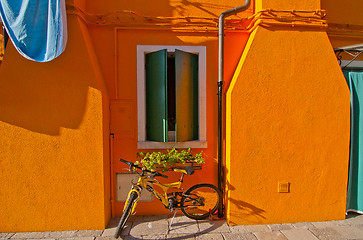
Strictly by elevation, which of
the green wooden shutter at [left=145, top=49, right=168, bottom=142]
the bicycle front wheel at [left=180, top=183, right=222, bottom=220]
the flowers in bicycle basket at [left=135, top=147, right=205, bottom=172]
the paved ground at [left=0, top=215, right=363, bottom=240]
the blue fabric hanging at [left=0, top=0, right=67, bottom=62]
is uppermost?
the blue fabric hanging at [left=0, top=0, right=67, bottom=62]

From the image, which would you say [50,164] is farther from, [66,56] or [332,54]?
[332,54]

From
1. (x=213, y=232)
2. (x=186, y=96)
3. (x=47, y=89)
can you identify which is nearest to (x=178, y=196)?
(x=213, y=232)

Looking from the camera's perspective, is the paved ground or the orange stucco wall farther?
the orange stucco wall

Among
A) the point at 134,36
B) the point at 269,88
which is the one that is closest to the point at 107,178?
the point at 134,36

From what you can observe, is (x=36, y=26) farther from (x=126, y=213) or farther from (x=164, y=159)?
(x=126, y=213)

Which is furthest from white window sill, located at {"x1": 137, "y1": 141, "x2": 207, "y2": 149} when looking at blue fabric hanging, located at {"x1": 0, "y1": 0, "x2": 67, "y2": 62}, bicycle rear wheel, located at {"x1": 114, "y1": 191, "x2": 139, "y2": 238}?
blue fabric hanging, located at {"x1": 0, "y1": 0, "x2": 67, "y2": 62}

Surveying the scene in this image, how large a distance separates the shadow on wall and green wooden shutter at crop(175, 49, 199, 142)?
1611 millimetres

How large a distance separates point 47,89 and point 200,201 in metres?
3.45

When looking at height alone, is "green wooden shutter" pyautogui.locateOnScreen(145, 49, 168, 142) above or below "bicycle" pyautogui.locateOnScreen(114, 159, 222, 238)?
above

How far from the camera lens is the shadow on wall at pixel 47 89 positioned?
3154 millimetres

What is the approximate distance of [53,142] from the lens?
3207mm

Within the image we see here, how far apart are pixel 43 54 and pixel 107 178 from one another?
95.8 inches

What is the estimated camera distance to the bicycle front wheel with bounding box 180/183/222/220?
345 centimetres

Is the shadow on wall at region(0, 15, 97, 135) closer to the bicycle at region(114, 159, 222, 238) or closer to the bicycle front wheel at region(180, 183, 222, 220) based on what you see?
the bicycle at region(114, 159, 222, 238)
